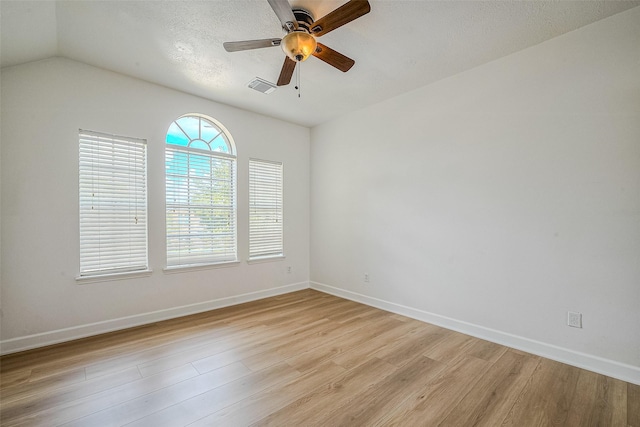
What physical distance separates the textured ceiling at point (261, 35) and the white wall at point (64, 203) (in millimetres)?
260

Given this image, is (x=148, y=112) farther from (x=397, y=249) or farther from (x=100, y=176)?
(x=397, y=249)

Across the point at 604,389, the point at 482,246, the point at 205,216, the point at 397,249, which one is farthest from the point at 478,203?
the point at 205,216

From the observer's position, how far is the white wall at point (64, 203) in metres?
2.61

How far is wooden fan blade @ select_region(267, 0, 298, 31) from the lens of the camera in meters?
1.77

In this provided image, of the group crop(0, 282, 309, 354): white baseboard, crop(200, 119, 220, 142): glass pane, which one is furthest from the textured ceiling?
crop(0, 282, 309, 354): white baseboard

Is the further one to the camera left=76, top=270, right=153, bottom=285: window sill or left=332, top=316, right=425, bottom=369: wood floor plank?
left=76, top=270, right=153, bottom=285: window sill

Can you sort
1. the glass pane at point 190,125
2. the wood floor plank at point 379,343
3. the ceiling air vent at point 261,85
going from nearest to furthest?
the wood floor plank at point 379,343 → the ceiling air vent at point 261,85 → the glass pane at point 190,125

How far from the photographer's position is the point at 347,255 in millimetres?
4410

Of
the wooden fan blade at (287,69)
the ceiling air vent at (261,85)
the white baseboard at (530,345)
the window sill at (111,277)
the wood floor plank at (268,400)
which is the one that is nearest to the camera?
the wood floor plank at (268,400)

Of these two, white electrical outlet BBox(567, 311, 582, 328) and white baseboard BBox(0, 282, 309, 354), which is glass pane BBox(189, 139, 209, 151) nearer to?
white baseboard BBox(0, 282, 309, 354)

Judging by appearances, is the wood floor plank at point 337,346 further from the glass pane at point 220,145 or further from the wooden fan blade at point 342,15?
the glass pane at point 220,145

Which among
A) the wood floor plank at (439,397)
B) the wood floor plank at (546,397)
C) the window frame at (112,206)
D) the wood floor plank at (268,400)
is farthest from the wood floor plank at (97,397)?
the wood floor plank at (546,397)

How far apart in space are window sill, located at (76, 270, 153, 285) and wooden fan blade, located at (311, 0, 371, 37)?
3200 mm

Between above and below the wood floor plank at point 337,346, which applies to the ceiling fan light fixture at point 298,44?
above
